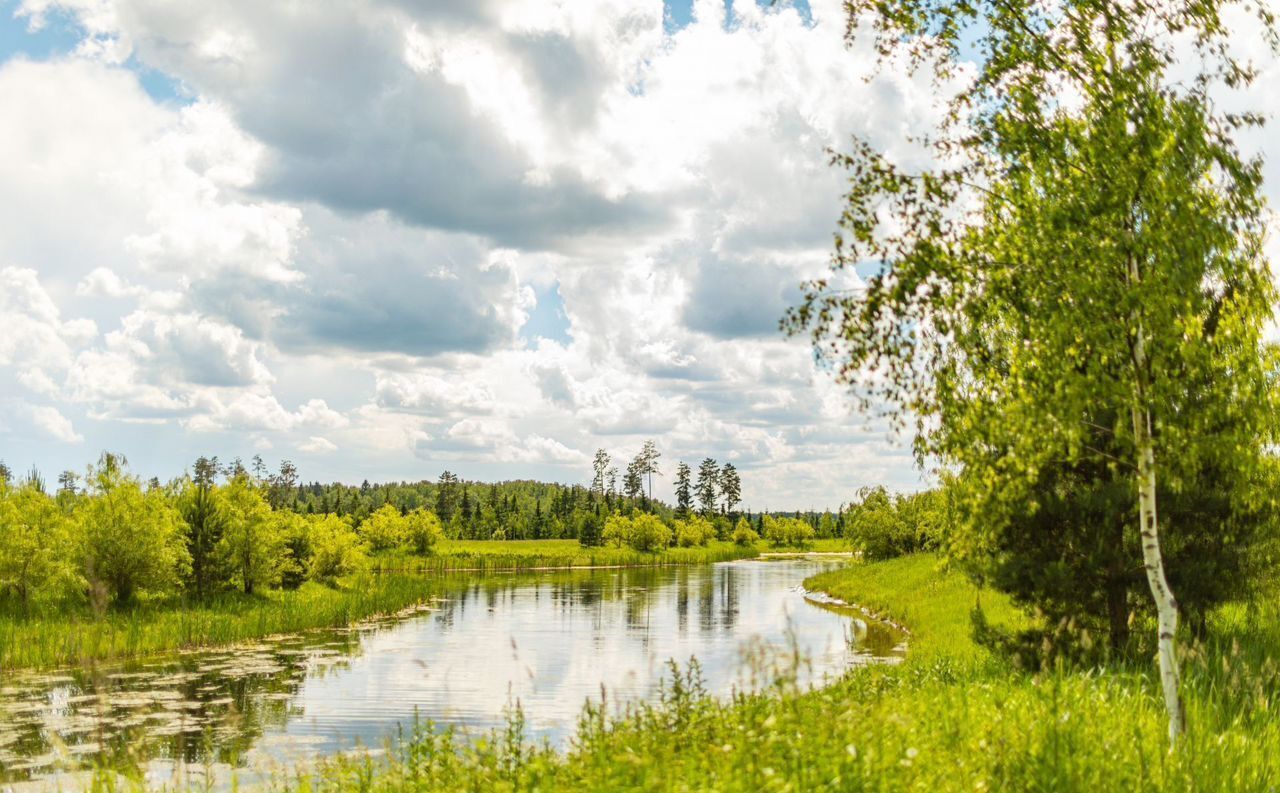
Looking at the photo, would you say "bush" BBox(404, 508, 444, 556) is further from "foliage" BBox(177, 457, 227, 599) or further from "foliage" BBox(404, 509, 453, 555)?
"foliage" BBox(177, 457, 227, 599)

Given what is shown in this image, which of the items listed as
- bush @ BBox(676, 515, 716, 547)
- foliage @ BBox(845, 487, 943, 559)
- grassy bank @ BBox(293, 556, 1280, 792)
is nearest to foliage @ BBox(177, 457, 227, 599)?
grassy bank @ BBox(293, 556, 1280, 792)

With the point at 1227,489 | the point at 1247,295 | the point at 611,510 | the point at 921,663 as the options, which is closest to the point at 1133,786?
the point at 1247,295

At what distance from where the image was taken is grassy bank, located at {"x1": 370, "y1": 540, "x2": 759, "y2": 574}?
254 feet

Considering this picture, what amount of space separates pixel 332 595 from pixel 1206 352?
132 ft

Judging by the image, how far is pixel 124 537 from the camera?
3122 centimetres

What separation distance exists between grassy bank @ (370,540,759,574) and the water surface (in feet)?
110

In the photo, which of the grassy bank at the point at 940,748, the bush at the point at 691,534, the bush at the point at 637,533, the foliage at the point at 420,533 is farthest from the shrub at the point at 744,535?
the grassy bank at the point at 940,748

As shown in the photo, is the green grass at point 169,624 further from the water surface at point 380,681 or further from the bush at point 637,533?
the bush at point 637,533

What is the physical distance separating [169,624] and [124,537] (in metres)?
3.66

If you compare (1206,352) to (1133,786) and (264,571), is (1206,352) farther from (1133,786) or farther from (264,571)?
(264,571)

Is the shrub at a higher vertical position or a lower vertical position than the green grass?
lower

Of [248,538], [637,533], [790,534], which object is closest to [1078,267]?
[248,538]

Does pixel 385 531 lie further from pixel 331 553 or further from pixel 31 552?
pixel 31 552

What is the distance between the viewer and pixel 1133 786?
22.1ft
